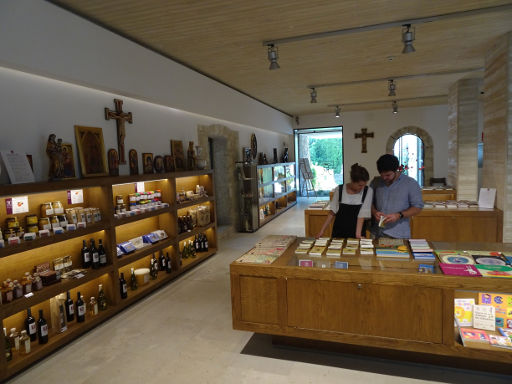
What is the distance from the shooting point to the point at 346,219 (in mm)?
3762

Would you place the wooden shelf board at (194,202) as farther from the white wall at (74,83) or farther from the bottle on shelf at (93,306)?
the bottle on shelf at (93,306)

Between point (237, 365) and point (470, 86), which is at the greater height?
point (470, 86)

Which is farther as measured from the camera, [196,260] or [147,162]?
[196,260]

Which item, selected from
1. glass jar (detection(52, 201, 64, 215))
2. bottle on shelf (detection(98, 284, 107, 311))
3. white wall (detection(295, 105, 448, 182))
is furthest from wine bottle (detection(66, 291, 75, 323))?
white wall (detection(295, 105, 448, 182))

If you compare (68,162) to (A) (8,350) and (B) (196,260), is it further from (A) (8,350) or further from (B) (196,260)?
(B) (196,260)

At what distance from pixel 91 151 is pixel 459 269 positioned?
4.10 meters

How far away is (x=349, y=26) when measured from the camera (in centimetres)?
447

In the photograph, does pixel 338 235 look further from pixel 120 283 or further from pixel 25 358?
pixel 25 358

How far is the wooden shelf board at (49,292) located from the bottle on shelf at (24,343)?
279mm

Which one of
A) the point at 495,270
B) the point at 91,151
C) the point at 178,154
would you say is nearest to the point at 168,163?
the point at 178,154

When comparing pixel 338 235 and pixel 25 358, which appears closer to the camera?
pixel 25 358

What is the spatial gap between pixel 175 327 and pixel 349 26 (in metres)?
4.25

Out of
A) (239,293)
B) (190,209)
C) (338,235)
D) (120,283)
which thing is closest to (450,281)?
(338,235)

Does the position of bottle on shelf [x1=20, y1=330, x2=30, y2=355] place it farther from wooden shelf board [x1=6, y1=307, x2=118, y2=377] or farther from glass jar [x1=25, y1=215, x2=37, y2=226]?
glass jar [x1=25, y1=215, x2=37, y2=226]
